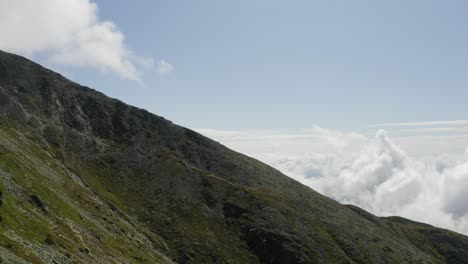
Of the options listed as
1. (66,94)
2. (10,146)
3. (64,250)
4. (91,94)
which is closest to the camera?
(64,250)

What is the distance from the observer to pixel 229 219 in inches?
4828

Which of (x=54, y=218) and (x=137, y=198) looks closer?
(x=54, y=218)

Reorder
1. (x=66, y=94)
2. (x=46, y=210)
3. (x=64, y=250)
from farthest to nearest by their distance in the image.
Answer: (x=66, y=94) < (x=46, y=210) < (x=64, y=250)

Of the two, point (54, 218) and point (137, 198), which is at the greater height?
point (137, 198)

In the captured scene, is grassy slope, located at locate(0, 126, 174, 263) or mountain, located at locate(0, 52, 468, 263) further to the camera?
mountain, located at locate(0, 52, 468, 263)

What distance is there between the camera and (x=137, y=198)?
12212cm

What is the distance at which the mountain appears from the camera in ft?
208

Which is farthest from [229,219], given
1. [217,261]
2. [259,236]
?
[217,261]

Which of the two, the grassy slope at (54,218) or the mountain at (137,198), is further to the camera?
the mountain at (137,198)

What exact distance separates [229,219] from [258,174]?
168 ft

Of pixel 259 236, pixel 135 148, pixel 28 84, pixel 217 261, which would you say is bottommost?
pixel 217 261

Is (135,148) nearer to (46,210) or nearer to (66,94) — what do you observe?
(66,94)

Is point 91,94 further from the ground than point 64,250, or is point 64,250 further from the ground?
point 91,94

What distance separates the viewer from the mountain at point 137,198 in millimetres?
63344
